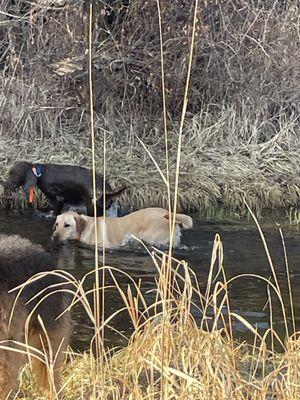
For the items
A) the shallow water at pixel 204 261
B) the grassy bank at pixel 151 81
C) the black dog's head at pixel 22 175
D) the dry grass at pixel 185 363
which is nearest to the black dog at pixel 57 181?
the black dog's head at pixel 22 175

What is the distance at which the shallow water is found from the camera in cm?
748

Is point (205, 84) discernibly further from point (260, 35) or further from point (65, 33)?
point (65, 33)

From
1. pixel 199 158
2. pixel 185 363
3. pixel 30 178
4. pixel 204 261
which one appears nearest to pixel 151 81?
pixel 199 158

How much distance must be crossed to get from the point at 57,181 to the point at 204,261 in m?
3.24

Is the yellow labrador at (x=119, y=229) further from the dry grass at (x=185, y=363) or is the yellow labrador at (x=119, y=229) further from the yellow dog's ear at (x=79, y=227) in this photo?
the dry grass at (x=185, y=363)

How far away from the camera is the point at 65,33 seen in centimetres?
1491

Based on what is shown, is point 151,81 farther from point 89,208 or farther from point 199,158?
point 89,208

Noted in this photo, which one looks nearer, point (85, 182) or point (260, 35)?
point (85, 182)

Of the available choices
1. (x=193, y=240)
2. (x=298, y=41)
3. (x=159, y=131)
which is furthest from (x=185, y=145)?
(x=193, y=240)

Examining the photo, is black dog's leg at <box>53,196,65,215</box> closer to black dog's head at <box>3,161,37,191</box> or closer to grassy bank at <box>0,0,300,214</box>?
black dog's head at <box>3,161,37,191</box>

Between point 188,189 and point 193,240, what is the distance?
7.82 ft

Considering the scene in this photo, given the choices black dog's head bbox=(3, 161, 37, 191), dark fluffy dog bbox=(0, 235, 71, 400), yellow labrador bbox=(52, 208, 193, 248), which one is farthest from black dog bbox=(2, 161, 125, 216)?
dark fluffy dog bbox=(0, 235, 71, 400)

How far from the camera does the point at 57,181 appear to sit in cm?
1219

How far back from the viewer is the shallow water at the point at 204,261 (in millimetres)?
7484
